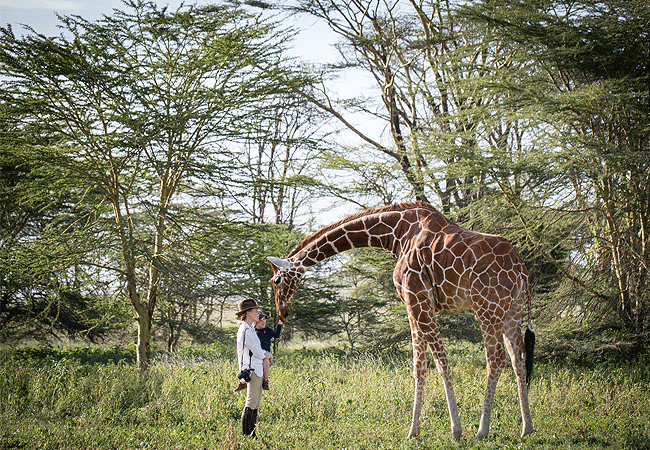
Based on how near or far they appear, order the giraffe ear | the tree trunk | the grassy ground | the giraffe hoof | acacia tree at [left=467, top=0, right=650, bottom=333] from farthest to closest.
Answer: the tree trunk < acacia tree at [left=467, top=0, right=650, bottom=333] < the giraffe ear < the giraffe hoof < the grassy ground

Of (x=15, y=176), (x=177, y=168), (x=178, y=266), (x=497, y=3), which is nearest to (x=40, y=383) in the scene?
(x=178, y=266)

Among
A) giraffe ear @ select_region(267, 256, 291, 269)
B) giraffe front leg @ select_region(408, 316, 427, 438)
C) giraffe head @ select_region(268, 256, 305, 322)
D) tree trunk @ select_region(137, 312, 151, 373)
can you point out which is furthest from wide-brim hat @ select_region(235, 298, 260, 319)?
tree trunk @ select_region(137, 312, 151, 373)

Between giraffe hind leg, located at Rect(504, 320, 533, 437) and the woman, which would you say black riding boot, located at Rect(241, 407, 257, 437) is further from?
giraffe hind leg, located at Rect(504, 320, 533, 437)

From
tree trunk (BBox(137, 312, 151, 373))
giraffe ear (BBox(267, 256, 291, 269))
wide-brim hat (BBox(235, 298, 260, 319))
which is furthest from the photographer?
tree trunk (BBox(137, 312, 151, 373))

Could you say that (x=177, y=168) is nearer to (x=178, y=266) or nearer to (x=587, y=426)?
(x=178, y=266)

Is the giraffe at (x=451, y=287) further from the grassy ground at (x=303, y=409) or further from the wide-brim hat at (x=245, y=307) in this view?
the grassy ground at (x=303, y=409)

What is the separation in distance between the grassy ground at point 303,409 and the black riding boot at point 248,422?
130 mm

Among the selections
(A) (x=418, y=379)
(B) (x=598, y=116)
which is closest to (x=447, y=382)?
(A) (x=418, y=379)

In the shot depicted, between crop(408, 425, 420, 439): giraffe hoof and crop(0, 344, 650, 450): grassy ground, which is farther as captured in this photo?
crop(408, 425, 420, 439): giraffe hoof

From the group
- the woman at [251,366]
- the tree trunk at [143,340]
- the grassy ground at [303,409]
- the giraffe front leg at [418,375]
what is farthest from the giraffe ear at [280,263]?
the tree trunk at [143,340]

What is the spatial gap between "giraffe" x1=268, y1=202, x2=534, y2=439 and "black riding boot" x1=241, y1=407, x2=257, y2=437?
112cm

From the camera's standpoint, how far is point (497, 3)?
9977 millimetres

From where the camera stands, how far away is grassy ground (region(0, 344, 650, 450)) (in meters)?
6.24

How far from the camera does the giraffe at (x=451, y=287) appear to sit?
6.40m
